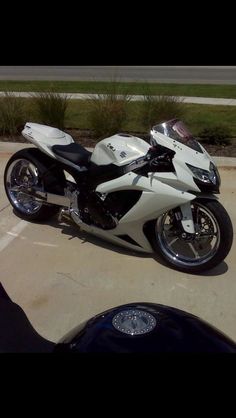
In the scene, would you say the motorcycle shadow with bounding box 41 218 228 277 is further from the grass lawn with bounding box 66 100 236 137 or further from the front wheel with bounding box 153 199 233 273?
the grass lawn with bounding box 66 100 236 137

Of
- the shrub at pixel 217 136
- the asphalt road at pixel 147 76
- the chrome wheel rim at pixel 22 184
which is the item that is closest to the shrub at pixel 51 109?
the shrub at pixel 217 136

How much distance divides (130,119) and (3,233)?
12.6 feet

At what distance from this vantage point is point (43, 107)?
7.93 m

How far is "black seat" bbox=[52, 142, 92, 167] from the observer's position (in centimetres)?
450

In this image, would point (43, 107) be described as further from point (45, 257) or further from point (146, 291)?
point (146, 291)

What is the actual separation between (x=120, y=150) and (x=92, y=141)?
3525 millimetres

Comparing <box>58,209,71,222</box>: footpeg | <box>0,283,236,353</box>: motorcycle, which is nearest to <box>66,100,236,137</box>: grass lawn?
<box>58,209,71,222</box>: footpeg

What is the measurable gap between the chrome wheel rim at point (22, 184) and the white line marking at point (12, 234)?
13 centimetres

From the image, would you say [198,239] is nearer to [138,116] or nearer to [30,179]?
[30,179]

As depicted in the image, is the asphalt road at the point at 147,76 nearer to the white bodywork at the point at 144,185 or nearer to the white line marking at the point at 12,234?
the white line marking at the point at 12,234

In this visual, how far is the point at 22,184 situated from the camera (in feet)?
16.7

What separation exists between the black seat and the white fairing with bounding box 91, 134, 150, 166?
0.22 m

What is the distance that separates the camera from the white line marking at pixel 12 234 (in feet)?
15.2
